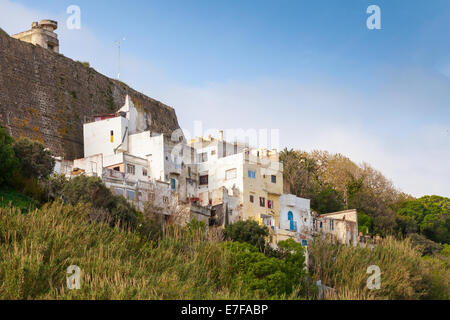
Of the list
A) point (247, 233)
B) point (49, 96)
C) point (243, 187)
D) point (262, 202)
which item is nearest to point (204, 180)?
point (243, 187)

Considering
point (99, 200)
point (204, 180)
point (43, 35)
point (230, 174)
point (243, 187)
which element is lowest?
point (99, 200)

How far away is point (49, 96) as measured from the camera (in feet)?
156

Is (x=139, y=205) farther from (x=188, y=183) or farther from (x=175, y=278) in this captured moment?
(x=175, y=278)

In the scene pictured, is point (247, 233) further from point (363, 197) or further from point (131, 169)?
point (363, 197)

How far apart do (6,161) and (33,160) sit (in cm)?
201

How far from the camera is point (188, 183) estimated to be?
44031mm

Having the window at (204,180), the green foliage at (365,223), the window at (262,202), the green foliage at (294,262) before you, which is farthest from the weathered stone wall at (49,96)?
the green foliage at (294,262)

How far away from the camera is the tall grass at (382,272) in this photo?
32375mm

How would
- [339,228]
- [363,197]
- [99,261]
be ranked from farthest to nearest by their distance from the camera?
[363,197] → [339,228] → [99,261]

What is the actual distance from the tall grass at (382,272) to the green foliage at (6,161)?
1447 cm

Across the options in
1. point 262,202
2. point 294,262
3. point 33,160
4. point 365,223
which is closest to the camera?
point 294,262

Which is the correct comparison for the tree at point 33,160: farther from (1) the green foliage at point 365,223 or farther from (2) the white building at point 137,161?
(1) the green foliage at point 365,223

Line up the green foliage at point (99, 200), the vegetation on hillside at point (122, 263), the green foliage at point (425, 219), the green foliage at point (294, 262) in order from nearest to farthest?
1. the vegetation on hillside at point (122, 263)
2. the green foliage at point (294, 262)
3. the green foliage at point (99, 200)
4. the green foliage at point (425, 219)
